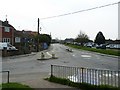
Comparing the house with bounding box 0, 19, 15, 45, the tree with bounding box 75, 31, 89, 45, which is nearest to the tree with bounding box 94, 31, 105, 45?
the tree with bounding box 75, 31, 89, 45

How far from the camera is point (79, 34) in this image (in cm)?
12075

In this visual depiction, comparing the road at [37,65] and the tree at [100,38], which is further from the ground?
the tree at [100,38]

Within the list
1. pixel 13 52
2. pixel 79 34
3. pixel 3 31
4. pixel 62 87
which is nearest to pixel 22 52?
pixel 13 52

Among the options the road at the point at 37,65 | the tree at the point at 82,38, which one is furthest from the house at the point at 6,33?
the tree at the point at 82,38

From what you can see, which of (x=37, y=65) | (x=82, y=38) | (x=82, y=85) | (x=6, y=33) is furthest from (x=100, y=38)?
(x=82, y=85)

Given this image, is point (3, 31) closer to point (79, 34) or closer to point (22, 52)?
point (22, 52)

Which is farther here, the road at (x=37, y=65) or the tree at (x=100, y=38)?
the tree at (x=100, y=38)

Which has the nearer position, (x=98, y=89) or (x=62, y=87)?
(x=98, y=89)

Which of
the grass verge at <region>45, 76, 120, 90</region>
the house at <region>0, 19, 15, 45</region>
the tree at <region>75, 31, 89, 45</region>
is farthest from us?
the tree at <region>75, 31, 89, 45</region>

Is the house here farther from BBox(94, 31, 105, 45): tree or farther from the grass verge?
BBox(94, 31, 105, 45): tree

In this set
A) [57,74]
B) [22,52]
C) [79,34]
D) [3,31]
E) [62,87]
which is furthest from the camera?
[79,34]

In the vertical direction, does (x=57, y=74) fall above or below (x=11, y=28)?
below

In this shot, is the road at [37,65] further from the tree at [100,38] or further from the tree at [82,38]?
the tree at [100,38]

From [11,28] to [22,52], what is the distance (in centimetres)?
1798
